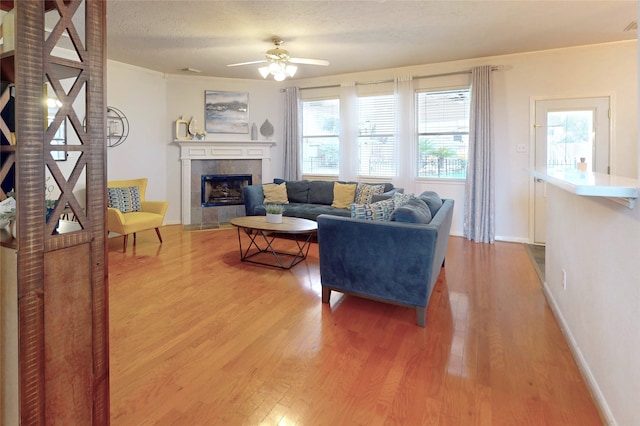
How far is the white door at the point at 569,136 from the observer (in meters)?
4.74

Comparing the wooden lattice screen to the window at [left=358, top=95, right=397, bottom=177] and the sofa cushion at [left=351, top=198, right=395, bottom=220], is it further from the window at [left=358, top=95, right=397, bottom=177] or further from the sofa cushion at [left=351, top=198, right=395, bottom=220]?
the window at [left=358, top=95, right=397, bottom=177]

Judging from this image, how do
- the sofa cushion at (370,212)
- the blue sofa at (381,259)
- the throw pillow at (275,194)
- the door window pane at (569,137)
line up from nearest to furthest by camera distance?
1. the blue sofa at (381,259)
2. the sofa cushion at (370,212)
3. the door window pane at (569,137)
4. the throw pillow at (275,194)

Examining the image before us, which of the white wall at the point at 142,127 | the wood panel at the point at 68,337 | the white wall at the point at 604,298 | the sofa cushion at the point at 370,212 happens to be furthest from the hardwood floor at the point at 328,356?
the white wall at the point at 142,127

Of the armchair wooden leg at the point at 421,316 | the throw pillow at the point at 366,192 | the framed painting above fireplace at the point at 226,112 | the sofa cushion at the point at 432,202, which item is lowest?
the armchair wooden leg at the point at 421,316

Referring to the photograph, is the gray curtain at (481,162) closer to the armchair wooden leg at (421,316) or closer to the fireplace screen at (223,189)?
the armchair wooden leg at (421,316)

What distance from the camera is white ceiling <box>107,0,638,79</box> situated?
353 centimetres

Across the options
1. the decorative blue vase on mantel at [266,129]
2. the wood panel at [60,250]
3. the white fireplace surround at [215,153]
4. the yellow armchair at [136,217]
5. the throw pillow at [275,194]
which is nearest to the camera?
the wood panel at [60,250]

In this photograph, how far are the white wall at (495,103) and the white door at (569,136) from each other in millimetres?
103

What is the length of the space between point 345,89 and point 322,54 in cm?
123

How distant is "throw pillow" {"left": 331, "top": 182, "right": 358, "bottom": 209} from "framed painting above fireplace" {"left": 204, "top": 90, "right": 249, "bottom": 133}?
2.25 metres

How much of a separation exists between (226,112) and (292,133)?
124 cm

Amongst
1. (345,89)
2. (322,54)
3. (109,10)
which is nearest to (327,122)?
(345,89)

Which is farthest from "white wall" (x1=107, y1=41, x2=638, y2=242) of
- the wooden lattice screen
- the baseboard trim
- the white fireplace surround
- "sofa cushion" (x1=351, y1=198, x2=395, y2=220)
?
the wooden lattice screen

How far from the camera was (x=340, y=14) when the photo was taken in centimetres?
371
